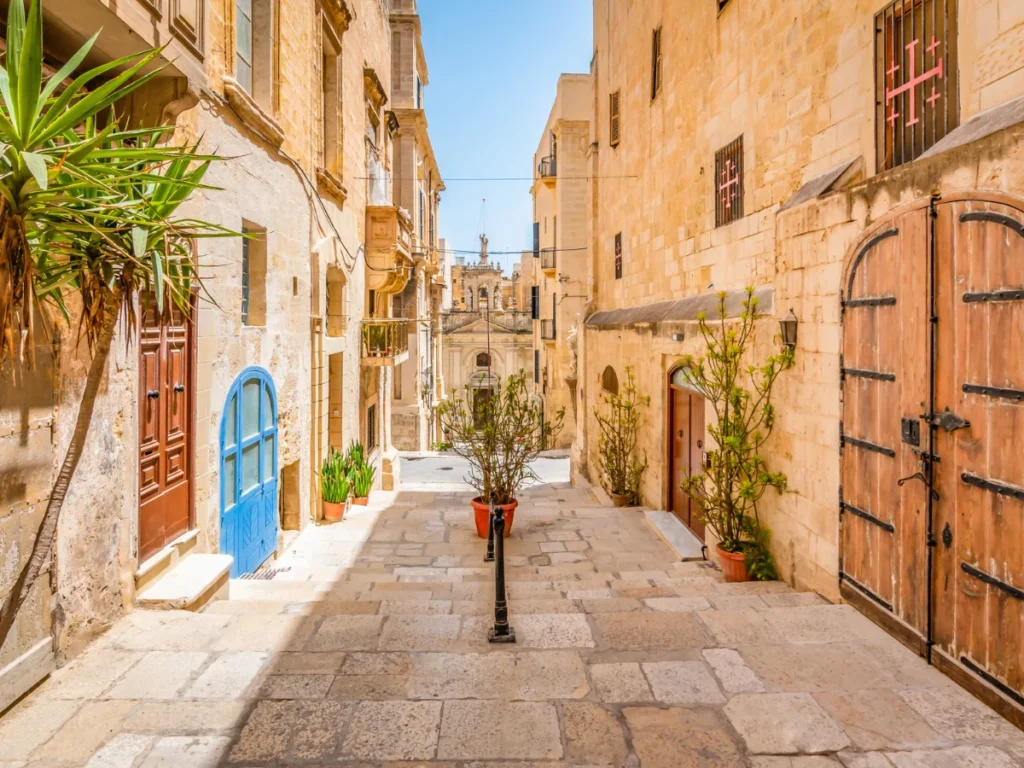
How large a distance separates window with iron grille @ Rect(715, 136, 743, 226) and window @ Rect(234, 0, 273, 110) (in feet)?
16.3

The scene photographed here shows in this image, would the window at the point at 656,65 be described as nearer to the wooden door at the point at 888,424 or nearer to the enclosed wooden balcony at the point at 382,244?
the enclosed wooden balcony at the point at 382,244

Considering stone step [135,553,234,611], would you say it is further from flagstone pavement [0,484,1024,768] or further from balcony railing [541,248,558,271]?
balcony railing [541,248,558,271]

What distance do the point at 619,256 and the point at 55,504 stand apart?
963 centimetres

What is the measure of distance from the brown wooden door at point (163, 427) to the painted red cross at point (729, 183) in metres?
5.38

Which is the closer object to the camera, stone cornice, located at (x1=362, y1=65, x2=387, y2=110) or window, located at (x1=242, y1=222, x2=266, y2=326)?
window, located at (x1=242, y1=222, x2=266, y2=326)

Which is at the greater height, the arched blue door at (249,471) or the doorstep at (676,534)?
the arched blue door at (249,471)

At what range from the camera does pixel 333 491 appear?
916 centimetres

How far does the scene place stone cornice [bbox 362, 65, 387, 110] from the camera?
11.8 metres

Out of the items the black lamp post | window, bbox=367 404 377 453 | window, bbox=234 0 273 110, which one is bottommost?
window, bbox=367 404 377 453

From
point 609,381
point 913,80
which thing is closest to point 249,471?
point 913,80

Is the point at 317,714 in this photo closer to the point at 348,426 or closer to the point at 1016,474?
the point at 1016,474

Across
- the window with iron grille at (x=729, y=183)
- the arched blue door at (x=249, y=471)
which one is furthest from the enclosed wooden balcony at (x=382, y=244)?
the window with iron grille at (x=729, y=183)

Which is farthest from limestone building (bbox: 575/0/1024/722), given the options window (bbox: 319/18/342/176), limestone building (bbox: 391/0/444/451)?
limestone building (bbox: 391/0/444/451)

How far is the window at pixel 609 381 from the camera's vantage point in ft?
37.3
